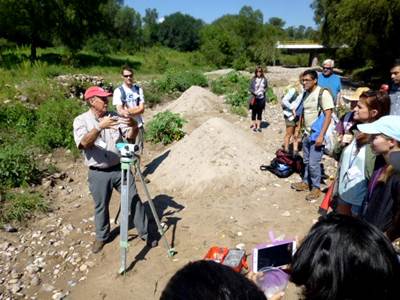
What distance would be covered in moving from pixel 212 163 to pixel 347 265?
4780 mm

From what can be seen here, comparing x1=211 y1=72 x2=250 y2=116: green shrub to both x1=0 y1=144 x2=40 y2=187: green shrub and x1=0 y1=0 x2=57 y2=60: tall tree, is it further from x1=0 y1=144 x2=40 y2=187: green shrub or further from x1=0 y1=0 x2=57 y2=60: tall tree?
x1=0 y1=0 x2=57 y2=60: tall tree

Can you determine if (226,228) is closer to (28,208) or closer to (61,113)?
(28,208)

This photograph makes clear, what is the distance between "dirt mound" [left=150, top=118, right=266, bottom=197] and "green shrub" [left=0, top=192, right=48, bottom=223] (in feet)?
5.87

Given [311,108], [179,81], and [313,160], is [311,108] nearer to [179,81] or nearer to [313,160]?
[313,160]

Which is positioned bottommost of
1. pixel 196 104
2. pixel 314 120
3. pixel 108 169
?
pixel 196 104

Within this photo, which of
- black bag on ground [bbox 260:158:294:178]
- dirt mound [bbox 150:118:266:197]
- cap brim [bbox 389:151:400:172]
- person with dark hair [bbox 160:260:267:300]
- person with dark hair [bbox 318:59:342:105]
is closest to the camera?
person with dark hair [bbox 160:260:267:300]

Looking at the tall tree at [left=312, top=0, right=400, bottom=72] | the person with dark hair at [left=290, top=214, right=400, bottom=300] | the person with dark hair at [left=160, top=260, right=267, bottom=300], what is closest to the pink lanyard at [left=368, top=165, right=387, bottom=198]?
the person with dark hair at [left=290, top=214, right=400, bottom=300]

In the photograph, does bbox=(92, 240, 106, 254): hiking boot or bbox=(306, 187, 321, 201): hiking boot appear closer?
bbox=(92, 240, 106, 254): hiking boot

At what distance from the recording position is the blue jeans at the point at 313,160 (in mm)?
5195

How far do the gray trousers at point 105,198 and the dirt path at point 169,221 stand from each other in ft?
0.91

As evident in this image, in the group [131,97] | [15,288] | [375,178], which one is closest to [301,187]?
[375,178]

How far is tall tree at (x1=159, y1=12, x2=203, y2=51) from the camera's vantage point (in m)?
71.4

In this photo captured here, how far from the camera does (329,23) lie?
23.4 m

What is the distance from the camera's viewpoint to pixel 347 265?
55.9 inches
